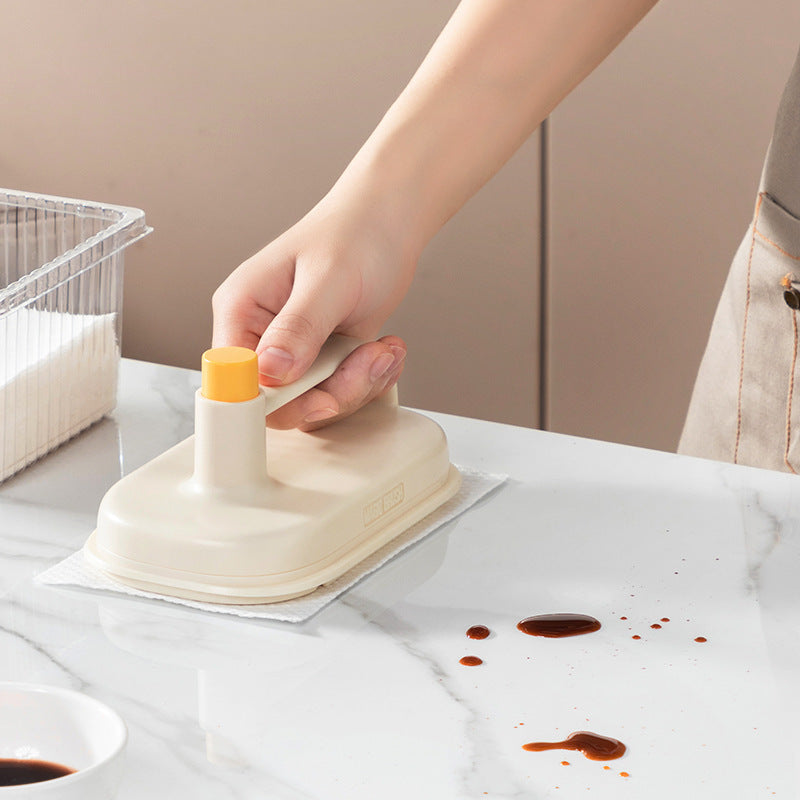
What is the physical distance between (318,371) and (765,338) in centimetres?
48

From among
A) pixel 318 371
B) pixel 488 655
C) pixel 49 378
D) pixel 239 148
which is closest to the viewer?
pixel 488 655

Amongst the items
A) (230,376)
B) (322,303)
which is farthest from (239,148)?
(230,376)

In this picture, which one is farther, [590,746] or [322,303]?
[322,303]

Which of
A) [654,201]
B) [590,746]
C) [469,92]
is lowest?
[590,746]

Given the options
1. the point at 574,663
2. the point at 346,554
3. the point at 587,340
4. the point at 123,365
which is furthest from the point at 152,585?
the point at 587,340

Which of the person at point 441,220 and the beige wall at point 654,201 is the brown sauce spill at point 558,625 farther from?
the beige wall at point 654,201

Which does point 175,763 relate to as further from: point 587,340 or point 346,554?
point 587,340

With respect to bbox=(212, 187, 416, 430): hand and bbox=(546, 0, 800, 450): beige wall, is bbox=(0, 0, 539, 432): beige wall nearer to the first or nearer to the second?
bbox=(546, 0, 800, 450): beige wall

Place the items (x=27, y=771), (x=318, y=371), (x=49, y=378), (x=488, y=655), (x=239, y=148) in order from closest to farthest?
(x=27, y=771), (x=488, y=655), (x=318, y=371), (x=49, y=378), (x=239, y=148)

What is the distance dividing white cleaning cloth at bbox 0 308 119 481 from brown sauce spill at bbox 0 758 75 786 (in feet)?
1.29

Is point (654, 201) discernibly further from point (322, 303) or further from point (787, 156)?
point (322, 303)

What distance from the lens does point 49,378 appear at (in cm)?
90

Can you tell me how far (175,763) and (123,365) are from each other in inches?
22.5

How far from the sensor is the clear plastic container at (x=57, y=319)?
2.84ft
